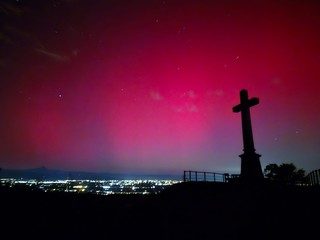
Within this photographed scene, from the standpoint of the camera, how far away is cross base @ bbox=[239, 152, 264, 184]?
53.5ft

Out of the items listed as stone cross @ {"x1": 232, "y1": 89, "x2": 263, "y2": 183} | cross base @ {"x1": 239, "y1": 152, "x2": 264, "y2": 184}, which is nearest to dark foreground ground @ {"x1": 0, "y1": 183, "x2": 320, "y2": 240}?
cross base @ {"x1": 239, "y1": 152, "x2": 264, "y2": 184}

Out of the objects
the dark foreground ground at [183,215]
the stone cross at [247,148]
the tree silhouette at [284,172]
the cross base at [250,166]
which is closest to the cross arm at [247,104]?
the stone cross at [247,148]

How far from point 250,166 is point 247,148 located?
55.9 inches

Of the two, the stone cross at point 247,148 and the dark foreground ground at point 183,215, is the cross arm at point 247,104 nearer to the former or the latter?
the stone cross at point 247,148

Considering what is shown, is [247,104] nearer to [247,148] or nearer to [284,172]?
[247,148]

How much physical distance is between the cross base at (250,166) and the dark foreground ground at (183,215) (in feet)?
15.4

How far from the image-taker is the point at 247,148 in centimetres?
1741

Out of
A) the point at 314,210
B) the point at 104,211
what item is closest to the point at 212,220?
the point at 314,210

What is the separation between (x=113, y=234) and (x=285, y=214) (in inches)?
267

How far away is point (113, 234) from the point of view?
31.2ft

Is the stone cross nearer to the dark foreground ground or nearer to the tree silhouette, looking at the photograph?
the dark foreground ground

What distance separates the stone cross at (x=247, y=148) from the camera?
53.9 ft

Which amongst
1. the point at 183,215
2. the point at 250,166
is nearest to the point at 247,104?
the point at 250,166

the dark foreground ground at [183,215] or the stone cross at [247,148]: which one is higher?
the stone cross at [247,148]
